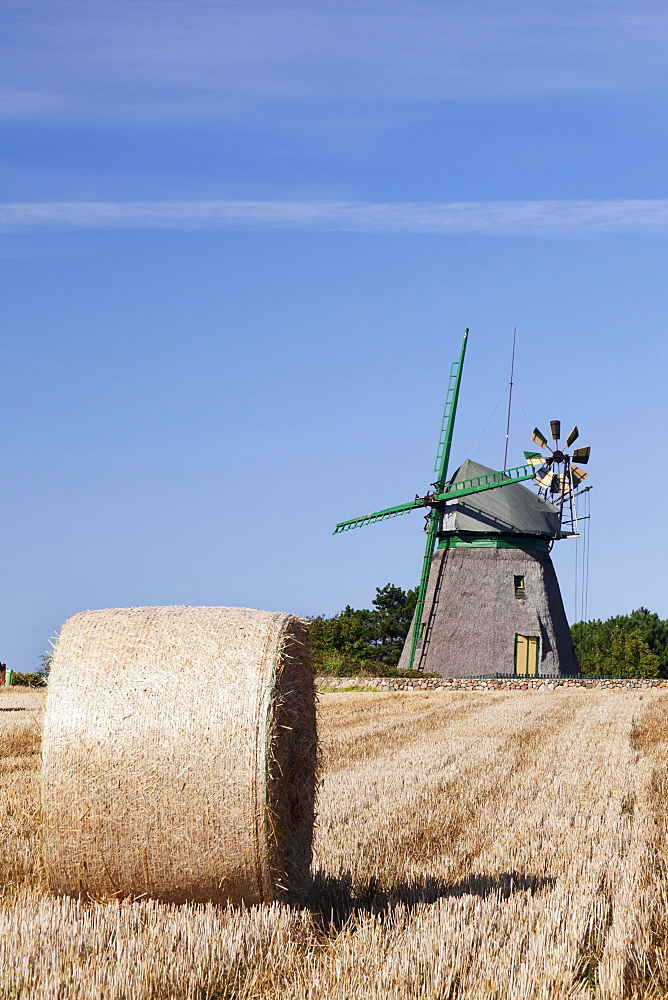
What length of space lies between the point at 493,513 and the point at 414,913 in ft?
107

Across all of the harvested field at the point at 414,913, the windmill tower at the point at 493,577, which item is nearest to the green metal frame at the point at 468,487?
the windmill tower at the point at 493,577

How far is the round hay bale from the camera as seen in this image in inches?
209

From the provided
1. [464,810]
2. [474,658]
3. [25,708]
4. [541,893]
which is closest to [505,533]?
[474,658]

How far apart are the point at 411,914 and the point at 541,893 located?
0.94m

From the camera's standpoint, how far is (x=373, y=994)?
A: 4133 millimetres

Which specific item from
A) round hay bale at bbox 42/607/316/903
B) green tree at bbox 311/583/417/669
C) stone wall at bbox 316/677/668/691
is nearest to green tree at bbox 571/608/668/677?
green tree at bbox 311/583/417/669

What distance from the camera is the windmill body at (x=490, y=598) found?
36312 millimetres

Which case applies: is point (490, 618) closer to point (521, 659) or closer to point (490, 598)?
point (490, 598)

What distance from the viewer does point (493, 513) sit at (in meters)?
37.2

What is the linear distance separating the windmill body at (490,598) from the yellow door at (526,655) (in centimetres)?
3

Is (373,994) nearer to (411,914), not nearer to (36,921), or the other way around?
(411,914)

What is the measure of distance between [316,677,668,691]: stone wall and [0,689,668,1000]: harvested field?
1926 centimetres

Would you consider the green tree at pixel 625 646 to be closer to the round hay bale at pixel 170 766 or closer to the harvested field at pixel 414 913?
the harvested field at pixel 414 913

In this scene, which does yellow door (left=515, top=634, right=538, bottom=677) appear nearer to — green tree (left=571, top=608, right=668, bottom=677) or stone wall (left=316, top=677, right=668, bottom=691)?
stone wall (left=316, top=677, right=668, bottom=691)
